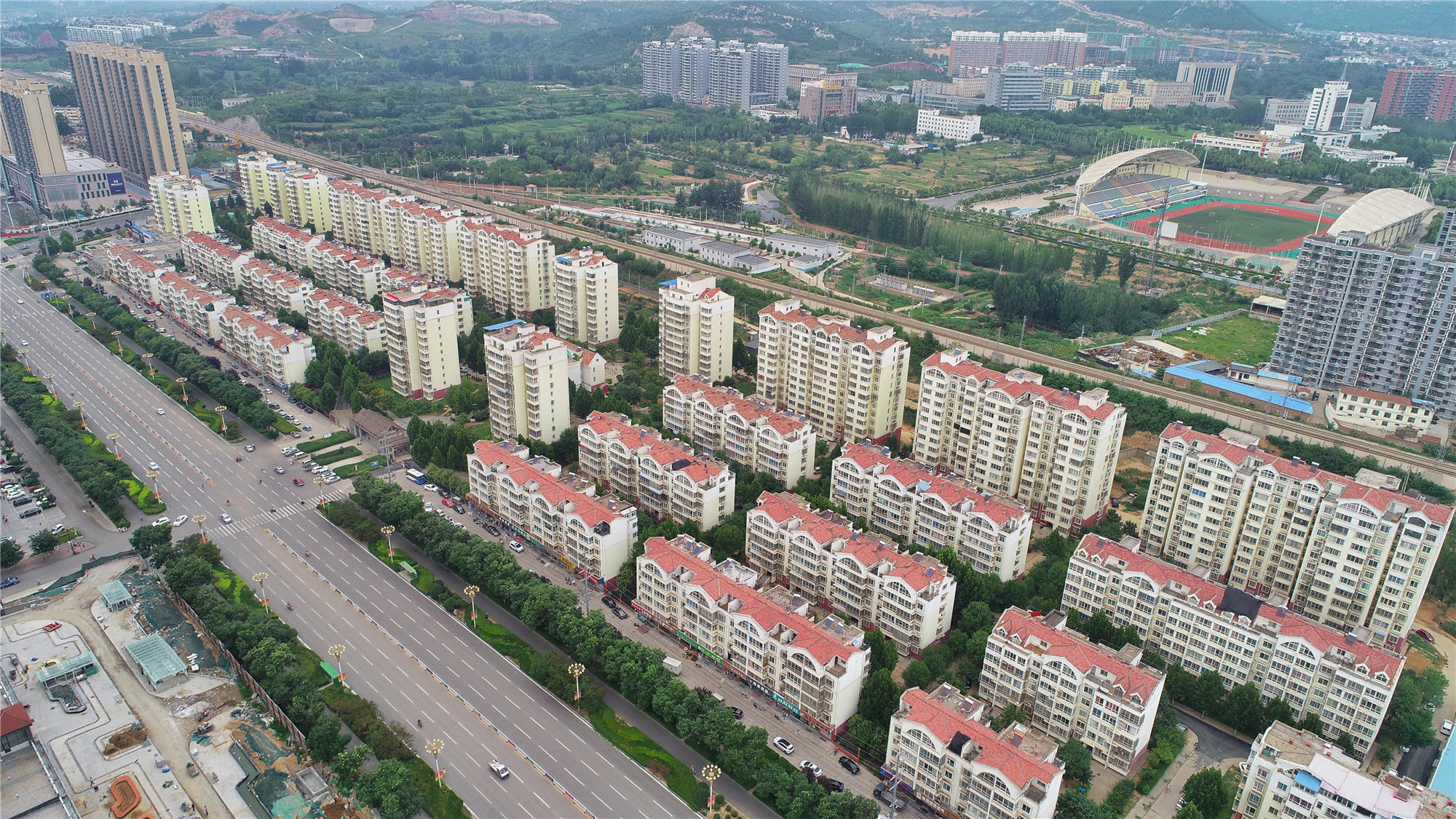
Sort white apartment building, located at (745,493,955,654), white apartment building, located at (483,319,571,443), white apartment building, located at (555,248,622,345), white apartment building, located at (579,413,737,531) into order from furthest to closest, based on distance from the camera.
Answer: white apartment building, located at (555,248,622,345), white apartment building, located at (483,319,571,443), white apartment building, located at (579,413,737,531), white apartment building, located at (745,493,955,654)

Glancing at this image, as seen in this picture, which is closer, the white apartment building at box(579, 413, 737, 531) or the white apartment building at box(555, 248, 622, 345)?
the white apartment building at box(579, 413, 737, 531)

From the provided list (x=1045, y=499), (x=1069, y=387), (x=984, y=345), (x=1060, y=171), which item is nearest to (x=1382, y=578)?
(x=1045, y=499)

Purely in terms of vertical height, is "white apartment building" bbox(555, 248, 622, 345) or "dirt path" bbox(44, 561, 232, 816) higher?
"white apartment building" bbox(555, 248, 622, 345)

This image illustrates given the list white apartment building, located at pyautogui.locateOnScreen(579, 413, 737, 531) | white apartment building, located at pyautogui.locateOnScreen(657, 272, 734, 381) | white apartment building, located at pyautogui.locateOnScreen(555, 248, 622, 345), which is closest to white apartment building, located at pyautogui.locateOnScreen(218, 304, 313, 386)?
white apartment building, located at pyautogui.locateOnScreen(555, 248, 622, 345)

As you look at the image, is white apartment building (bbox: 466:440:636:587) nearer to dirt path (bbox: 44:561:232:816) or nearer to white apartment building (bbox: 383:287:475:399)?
white apartment building (bbox: 383:287:475:399)

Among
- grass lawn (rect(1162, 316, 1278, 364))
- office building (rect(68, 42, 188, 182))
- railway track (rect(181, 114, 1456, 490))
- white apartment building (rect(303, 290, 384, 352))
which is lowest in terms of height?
grass lawn (rect(1162, 316, 1278, 364))

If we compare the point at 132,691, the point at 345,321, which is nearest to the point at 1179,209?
the point at 345,321
